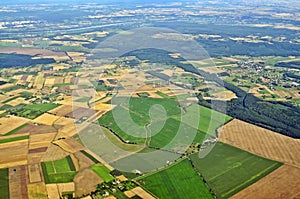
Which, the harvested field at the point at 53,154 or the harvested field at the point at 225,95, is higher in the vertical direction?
→ the harvested field at the point at 53,154

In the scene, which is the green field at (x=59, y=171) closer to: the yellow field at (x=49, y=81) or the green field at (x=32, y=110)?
the green field at (x=32, y=110)

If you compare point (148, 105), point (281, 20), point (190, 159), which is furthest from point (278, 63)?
point (281, 20)

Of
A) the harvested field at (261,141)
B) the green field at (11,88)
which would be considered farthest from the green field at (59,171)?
the green field at (11,88)

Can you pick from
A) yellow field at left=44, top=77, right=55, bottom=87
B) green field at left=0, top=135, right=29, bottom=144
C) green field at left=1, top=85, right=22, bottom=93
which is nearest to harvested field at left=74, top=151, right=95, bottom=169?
green field at left=0, top=135, right=29, bottom=144

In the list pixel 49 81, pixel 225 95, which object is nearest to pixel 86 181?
pixel 225 95

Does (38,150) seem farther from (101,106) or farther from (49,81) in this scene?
(49,81)

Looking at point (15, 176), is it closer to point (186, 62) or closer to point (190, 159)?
point (190, 159)

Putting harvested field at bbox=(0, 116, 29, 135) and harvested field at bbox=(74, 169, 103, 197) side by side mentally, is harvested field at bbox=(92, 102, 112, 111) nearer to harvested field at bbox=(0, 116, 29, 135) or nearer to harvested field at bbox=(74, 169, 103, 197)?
harvested field at bbox=(0, 116, 29, 135)
